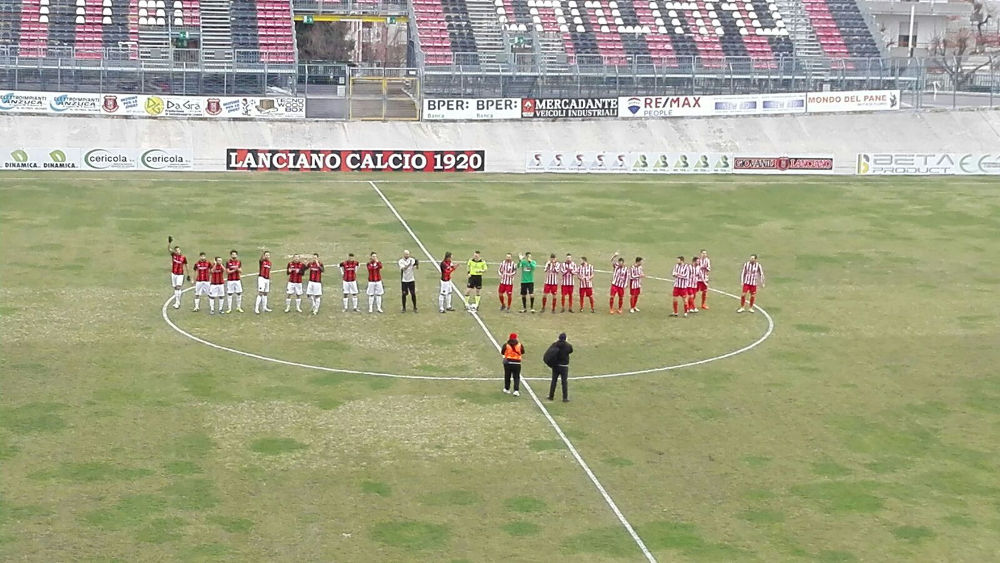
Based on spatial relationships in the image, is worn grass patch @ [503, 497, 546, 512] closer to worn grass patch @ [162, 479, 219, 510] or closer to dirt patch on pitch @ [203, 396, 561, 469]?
dirt patch on pitch @ [203, 396, 561, 469]

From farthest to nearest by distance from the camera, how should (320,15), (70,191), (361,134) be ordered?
1. (320,15)
2. (361,134)
3. (70,191)

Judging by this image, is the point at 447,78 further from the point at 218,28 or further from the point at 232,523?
the point at 232,523

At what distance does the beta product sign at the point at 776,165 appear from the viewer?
6806cm

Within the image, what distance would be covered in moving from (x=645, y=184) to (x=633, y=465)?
4057 cm

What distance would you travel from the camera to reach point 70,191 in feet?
181

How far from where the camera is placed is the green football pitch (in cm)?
2020

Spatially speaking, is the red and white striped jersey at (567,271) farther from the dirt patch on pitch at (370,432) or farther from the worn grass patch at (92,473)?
the worn grass patch at (92,473)

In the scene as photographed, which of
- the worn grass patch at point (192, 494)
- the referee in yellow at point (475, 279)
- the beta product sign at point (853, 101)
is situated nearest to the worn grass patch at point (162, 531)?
the worn grass patch at point (192, 494)

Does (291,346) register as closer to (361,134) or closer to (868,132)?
(361,134)

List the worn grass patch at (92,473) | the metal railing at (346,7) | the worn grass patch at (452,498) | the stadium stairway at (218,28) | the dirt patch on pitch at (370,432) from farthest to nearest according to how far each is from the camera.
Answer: the metal railing at (346,7) < the stadium stairway at (218,28) < the dirt patch on pitch at (370,432) < the worn grass patch at (92,473) < the worn grass patch at (452,498)

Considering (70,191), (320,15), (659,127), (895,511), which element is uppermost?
(320,15)

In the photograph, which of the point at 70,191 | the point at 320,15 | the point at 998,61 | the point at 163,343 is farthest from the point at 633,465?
the point at 998,61

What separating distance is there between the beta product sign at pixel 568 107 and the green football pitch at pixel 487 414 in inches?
1041

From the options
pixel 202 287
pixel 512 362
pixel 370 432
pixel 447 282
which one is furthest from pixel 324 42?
pixel 370 432
